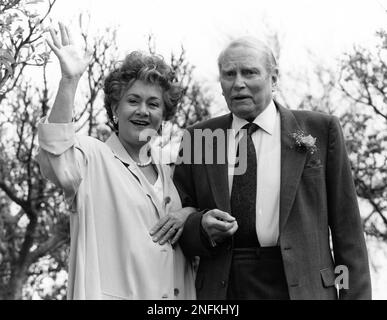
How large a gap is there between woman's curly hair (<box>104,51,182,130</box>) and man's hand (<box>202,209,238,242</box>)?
0.76 metres

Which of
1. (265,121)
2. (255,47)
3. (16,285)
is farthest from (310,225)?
(16,285)

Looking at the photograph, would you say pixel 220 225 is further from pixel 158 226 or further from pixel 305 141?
pixel 305 141

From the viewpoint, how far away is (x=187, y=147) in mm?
4785

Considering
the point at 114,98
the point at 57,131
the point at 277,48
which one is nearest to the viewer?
the point at 57,131

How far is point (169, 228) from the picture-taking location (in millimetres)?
4367

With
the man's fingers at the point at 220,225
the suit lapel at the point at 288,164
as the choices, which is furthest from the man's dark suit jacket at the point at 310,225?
the man's fingers at the point at 220,225

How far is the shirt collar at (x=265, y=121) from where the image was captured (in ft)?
15.0

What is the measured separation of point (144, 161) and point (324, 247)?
1112mm

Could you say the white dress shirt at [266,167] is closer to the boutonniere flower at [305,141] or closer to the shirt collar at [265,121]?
the shirt collar at [265,121]

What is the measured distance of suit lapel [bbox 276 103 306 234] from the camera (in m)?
4.28

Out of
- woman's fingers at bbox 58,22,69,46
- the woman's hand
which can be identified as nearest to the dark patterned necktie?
the woman's hand

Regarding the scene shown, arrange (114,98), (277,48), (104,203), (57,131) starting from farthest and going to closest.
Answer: (277,48)
(114,98)
(104,203)
(57,131)
